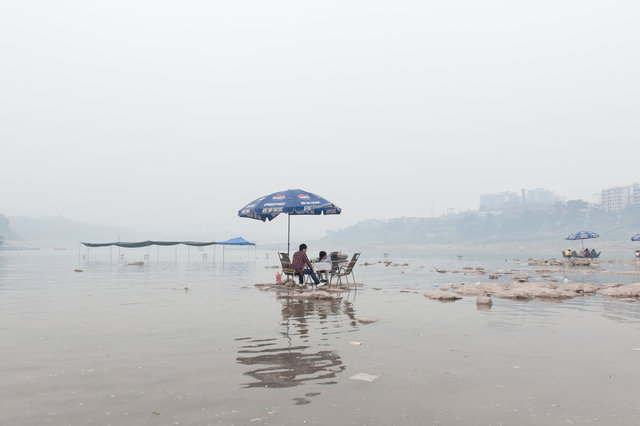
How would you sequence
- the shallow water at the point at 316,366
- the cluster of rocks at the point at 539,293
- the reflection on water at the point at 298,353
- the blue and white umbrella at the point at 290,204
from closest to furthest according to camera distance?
the shallow water at the point at 316,366 → the reflection on water at the point at 298,353 → the cluster of rocks at the point at 539,293 → the blue and white umbrella at the point at 290,204

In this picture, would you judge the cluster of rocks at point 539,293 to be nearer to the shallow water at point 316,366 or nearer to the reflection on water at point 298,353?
the shallow water at point 316,366

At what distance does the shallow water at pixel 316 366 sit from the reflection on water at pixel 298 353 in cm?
3

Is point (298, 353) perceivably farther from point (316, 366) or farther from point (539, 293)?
point (539, 293)

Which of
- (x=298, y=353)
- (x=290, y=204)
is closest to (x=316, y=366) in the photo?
(x=298, y=353)

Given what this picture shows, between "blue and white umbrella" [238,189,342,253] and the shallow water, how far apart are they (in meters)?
5.79

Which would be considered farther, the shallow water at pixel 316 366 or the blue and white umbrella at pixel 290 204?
the blue and white umbrella at pixel 290 204

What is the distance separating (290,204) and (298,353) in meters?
9.63

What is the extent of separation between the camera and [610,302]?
38.5ft

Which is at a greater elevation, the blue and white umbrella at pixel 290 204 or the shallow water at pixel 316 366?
the blue and white umbrella at pixel 290 204

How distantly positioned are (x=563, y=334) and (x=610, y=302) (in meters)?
5.79

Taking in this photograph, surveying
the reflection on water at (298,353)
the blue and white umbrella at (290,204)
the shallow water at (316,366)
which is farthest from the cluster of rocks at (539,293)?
the blue and white umbrella at (290,204)

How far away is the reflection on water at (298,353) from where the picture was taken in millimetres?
4922

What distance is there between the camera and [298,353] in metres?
6.05

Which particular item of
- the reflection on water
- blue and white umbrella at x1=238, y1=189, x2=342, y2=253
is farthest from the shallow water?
blue and white umbrella at x1=238, y1=189, x2=342, y2=253
